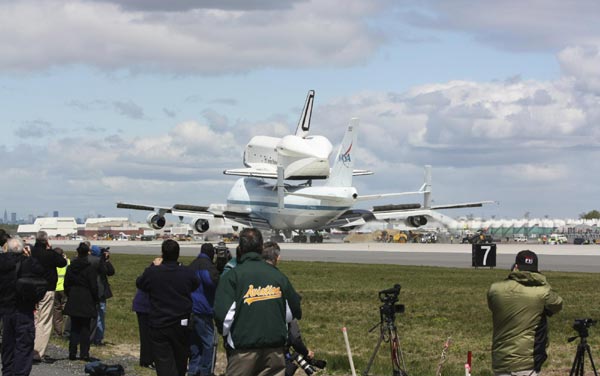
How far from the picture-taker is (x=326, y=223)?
89562mm

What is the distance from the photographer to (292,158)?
9531cm

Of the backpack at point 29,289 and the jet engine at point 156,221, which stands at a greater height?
the jet engine at point 156,221

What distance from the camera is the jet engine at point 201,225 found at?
88.1 m

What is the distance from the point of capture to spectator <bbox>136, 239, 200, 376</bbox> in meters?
11.6

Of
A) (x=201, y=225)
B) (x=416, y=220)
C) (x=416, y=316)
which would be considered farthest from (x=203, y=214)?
(x=416, y=316)

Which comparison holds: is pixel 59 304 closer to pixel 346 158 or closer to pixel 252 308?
pixel 252 308

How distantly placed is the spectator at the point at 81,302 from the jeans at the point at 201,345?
3.05 metres

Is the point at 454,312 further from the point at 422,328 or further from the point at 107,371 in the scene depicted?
the point at 107,371

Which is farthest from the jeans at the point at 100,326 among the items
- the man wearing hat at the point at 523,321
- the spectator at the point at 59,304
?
the man wearing hat at the point at 523,321

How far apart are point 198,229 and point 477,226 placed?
8003cm

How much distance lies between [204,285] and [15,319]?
237 centimetres

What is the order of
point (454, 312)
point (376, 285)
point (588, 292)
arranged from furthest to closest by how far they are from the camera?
point (376, 285) < point (588, 292) < point (454, 312)

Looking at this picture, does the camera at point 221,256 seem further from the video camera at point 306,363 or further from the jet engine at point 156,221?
the jet engine at point 156,221

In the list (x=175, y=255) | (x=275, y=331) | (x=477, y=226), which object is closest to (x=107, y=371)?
(x=175, y=255)
